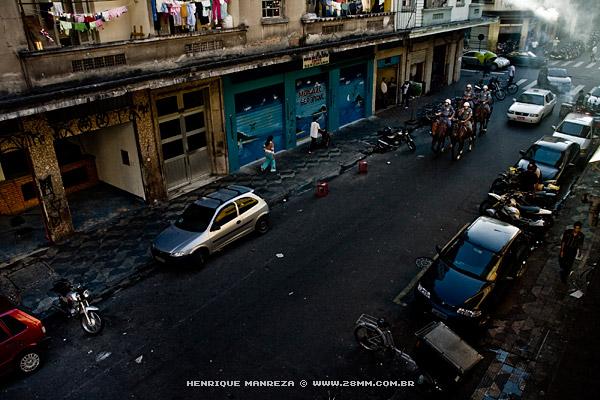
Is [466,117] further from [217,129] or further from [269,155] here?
[217,129]

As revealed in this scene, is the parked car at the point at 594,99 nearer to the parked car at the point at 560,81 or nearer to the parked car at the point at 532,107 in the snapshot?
the parked car at the point at 532,107

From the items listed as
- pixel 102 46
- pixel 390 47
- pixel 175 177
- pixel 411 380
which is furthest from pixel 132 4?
pixel 390 47

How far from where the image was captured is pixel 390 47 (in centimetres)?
2644

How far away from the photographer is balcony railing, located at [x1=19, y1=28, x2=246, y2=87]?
11.9m

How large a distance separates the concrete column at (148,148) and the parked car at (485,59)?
31.8 metres

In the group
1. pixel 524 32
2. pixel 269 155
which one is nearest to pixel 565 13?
pixel 524 32

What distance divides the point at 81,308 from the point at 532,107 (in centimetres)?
2328

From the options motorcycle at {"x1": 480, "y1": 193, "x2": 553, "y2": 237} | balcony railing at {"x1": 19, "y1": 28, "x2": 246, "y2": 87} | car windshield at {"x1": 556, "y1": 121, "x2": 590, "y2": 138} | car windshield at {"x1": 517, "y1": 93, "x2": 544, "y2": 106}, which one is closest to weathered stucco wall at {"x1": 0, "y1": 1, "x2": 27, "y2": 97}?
balcony railing at {"x1": 19, "y1": 28, "x2": 246, "y2": 87}

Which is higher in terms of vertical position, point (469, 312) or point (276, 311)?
point (469, 312)

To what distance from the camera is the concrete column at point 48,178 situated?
1265 centimetres

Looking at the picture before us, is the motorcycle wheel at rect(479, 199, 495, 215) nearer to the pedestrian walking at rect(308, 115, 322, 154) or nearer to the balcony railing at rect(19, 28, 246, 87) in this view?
the pedestrian walking at rect(308, 115, 322, 154)

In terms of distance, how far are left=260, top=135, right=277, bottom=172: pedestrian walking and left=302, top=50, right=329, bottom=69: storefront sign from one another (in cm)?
355

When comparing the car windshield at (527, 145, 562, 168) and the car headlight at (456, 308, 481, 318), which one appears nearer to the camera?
the car headlight at (456, 308, 481, 318)

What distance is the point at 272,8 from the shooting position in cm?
1822
